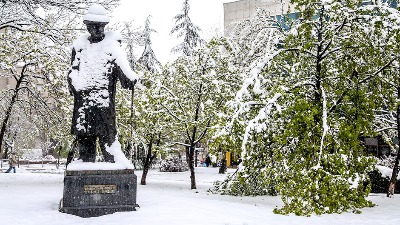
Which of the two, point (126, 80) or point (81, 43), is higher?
point (81, 43)

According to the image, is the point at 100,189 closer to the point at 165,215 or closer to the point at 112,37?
the point at 165,215

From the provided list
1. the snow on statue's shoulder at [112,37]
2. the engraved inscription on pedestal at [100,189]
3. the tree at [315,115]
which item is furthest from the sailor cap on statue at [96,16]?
the tree at [315,115]

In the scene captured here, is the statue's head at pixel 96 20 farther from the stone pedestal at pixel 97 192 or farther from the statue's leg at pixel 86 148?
the stone pedestal at pixel 97 192

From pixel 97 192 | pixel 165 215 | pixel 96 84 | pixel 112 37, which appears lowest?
pixel 165 215

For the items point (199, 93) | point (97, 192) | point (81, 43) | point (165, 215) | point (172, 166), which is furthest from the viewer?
point (172, 166)

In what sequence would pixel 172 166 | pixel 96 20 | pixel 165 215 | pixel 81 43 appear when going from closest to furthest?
pixel 165 215
pixel 96 20
pixel 81 43
pixel 172 166

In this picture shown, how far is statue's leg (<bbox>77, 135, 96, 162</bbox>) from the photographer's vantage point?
8.08 meters

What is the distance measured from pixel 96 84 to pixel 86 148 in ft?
4.18

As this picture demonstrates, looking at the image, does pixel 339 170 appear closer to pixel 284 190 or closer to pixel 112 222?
pixel 284 190

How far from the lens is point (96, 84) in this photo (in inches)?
321

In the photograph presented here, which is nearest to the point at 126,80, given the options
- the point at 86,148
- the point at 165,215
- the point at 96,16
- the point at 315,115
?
the point at 96,16

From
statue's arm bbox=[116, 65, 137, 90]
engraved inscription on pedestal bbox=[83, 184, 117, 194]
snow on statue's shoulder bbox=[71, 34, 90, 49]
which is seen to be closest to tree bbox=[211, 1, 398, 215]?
statue's arm bbox=[116, 65, 137, 90]

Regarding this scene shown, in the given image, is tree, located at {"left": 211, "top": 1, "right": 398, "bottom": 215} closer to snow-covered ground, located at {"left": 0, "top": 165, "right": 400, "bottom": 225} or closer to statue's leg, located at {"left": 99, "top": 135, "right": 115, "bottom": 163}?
snow-covered ground, located at {"left": 0, "top": 165, "right": 400, "bottom": 225}

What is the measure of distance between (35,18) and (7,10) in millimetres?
977
